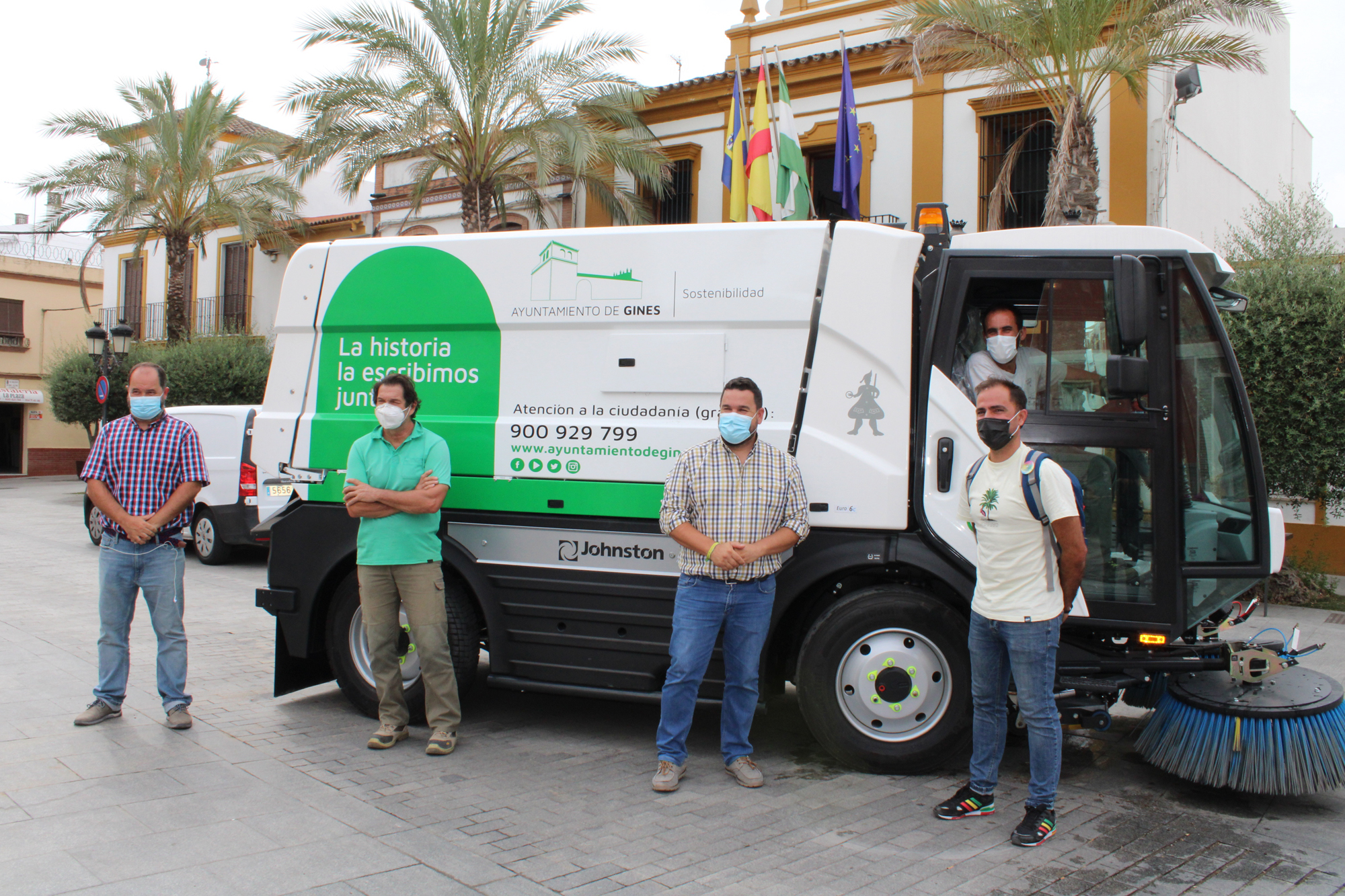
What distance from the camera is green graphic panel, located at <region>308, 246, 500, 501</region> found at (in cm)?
514

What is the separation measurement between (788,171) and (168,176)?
14.7 meters

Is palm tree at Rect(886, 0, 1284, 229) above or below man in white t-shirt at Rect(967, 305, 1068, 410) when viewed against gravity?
above

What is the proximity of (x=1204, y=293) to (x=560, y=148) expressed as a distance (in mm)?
12644

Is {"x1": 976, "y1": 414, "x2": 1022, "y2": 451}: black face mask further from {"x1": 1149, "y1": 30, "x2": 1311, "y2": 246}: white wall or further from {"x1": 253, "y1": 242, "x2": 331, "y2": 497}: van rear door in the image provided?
{"x1": 1149, "y1": 30, "x2": 1311, "y2": 246}: white wall

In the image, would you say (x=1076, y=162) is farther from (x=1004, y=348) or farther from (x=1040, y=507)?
(x=1040, y=507)

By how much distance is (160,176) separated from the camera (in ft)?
70.5

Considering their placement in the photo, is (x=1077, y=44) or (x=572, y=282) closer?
(x=572, y=282)

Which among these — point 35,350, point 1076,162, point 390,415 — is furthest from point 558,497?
point 35,350

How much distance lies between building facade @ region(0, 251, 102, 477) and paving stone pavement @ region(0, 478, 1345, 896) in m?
33.8

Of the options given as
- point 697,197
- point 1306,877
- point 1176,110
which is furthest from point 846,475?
point 697,197

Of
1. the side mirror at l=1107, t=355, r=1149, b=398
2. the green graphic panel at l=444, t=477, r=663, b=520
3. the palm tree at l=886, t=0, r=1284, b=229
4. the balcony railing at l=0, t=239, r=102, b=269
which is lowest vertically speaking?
the green graphic panel at l=444, t=477, r=663, b=520

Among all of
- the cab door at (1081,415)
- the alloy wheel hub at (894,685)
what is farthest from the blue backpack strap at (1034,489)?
the alloy wheel hub at (894,685)

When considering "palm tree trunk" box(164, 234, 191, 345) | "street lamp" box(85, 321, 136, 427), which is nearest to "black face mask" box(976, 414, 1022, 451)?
"street lamp" box(85, 321, 136, 427)

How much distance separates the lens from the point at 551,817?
13.2 ft
